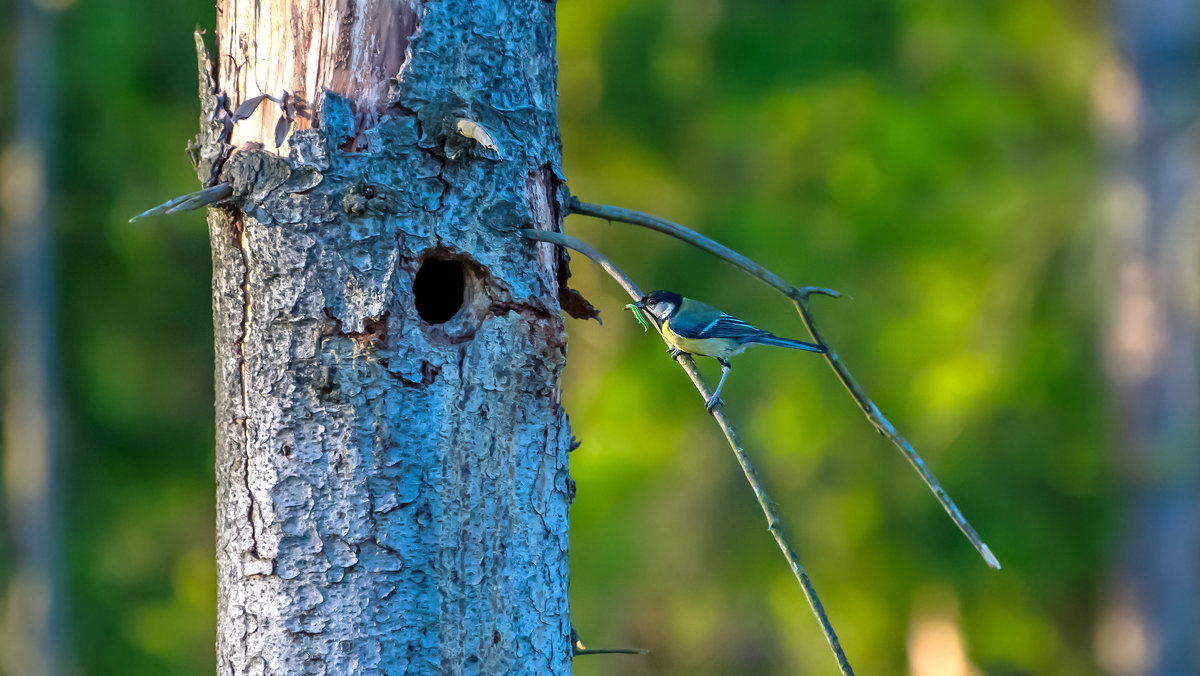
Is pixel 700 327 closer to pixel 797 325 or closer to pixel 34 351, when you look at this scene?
pixel 797 325

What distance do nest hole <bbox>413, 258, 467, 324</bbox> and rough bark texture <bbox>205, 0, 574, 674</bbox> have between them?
6.9 inches

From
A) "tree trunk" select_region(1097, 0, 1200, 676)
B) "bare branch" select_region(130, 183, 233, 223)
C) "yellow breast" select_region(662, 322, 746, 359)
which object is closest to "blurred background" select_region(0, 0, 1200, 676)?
"tree trunk" select_region(1097, 0, 1200, 676)

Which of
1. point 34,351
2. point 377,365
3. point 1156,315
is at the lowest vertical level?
point 377,365

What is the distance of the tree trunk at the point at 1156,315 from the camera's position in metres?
8.56

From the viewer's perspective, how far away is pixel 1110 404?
891 centimetres

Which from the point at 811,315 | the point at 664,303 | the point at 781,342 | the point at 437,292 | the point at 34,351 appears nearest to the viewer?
the point at 811,315

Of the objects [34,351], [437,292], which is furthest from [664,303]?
[34,351]

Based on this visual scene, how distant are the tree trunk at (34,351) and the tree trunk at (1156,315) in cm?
876

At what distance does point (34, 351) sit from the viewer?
8766mm

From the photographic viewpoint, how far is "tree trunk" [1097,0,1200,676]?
8.56 m

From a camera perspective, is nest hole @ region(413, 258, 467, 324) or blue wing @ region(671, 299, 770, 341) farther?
blue wing @ region(671, 299, 770, 341)

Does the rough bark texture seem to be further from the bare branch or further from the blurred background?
the blurred background

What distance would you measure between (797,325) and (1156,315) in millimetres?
3296

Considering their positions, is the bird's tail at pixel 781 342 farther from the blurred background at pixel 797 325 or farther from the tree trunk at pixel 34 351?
the tree trunk at pixel 34 351
